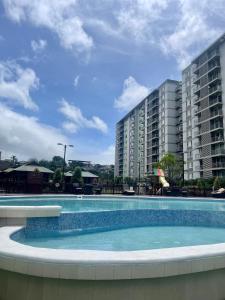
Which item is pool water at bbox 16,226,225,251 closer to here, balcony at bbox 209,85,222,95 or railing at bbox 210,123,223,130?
railing at bbox 210,123,223,130

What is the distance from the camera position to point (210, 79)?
1885 inches

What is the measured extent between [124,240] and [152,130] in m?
63.6

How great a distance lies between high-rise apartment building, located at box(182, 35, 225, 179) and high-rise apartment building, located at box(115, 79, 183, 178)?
5.84 metres

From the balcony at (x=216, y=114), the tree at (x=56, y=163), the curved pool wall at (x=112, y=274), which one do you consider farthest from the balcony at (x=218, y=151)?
the curved pool wall at (x=112, y=274)

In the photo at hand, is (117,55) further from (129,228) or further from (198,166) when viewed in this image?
(198,166)

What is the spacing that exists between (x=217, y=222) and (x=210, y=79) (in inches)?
1730

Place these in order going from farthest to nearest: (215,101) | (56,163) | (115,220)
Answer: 1. (56,163)
2. (215,101)
3. (115,220)

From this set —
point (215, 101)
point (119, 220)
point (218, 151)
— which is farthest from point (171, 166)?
point (119, 220)

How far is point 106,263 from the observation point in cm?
282

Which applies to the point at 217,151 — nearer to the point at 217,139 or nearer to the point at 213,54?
the point at 217,139

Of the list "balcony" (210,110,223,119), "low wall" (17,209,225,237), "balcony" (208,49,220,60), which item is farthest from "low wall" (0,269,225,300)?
"balcony" (208,49,220,60)

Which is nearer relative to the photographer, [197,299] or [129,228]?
[197,299]

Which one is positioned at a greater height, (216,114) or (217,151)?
(216,114)

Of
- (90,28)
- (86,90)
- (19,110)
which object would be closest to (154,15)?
(90,28)
